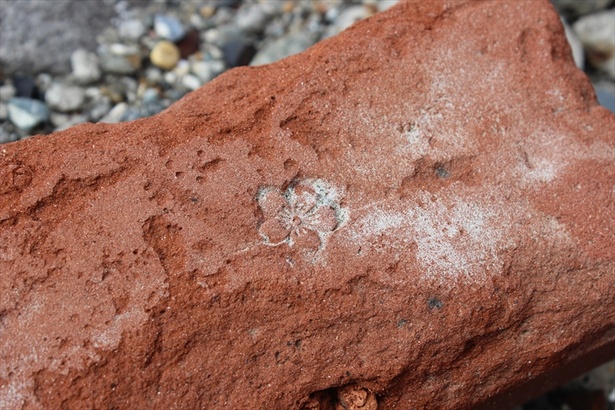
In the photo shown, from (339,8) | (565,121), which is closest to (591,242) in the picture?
(565,121)

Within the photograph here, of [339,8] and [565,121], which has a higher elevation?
[565,121]

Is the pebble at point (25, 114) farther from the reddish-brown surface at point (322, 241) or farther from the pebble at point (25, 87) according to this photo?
the reddish-brown surface at point (322, 241)

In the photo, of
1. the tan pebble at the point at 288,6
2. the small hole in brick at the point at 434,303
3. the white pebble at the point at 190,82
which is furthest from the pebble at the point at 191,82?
the small hole in brick at the point at 434,303

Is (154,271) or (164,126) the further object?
(164,126)

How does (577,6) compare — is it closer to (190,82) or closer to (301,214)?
(190,82)

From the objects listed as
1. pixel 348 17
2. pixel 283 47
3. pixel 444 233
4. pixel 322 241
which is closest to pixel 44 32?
pixel 283 47

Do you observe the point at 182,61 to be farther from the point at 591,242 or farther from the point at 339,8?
the point at 591,242

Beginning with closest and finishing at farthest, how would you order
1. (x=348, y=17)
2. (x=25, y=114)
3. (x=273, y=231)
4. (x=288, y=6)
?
(x=273, y=231) → (x=25, y=114) → (x=348, y=17) → (x=288, y=6)
